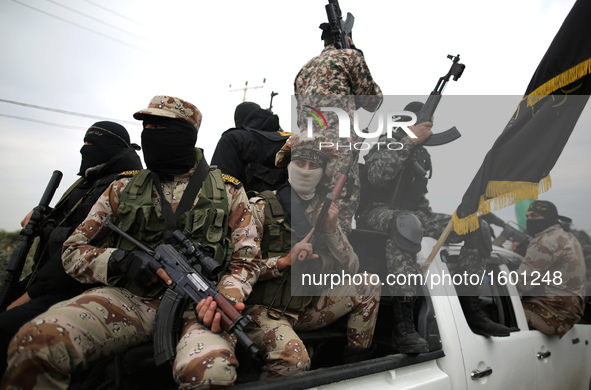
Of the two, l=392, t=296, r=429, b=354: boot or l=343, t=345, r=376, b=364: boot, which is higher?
l=392, t=296, r=429, b=354: boot

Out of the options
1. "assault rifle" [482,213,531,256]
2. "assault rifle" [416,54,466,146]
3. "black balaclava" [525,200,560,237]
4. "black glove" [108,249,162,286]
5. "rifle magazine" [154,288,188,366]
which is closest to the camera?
"rifle magazine" [154,288,188,366]

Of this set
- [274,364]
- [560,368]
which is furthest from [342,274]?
[560,368]

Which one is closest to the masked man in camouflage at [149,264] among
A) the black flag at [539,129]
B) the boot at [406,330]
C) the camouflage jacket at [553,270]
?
the boot at [406,330]

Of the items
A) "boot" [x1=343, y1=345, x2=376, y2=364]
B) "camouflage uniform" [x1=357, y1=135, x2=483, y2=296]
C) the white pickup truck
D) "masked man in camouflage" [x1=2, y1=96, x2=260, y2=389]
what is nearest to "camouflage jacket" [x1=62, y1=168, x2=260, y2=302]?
"masked man in camouflage" [x1=2, y1=96, x2=260, y2=389]

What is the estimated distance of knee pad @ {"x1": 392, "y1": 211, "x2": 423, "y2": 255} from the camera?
8.00 feet

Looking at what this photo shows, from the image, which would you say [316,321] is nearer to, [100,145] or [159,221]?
[159,221]

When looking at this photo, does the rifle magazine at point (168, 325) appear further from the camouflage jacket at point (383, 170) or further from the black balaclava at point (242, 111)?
the black balaclava at point (242, 111)

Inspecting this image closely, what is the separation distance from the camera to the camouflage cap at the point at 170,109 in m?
1.86

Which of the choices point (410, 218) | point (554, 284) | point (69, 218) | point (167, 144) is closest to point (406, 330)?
point (410, 218)

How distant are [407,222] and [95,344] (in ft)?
6.42

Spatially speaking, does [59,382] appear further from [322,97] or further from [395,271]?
[322,97]

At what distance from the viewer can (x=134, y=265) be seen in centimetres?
160

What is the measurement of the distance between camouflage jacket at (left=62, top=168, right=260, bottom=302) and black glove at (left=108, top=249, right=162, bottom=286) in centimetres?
5

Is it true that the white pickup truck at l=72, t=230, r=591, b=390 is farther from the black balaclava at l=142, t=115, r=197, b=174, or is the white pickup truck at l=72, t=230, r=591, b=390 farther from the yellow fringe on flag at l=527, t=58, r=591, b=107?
the yellow fringe on flag at l=527, t=58, r=591, b=107
